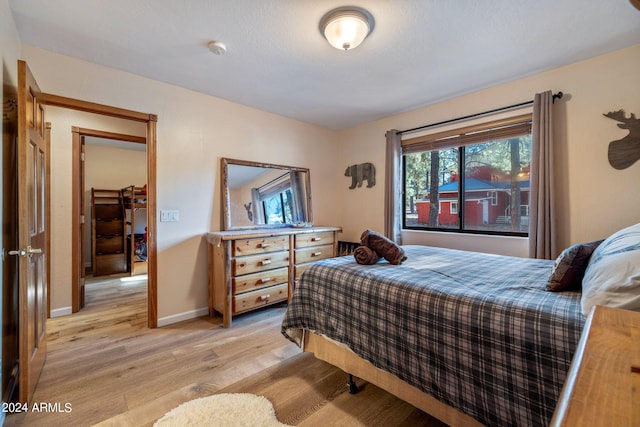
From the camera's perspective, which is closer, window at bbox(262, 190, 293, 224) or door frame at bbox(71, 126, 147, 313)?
door frame at bbox(71, 126, 147, 313)

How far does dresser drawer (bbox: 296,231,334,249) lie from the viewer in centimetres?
331

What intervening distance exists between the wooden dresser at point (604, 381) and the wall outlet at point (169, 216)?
303 centimetres

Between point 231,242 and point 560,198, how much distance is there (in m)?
3.08

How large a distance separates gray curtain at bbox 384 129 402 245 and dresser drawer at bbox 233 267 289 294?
1.44 meters

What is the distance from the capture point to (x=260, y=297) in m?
2.96

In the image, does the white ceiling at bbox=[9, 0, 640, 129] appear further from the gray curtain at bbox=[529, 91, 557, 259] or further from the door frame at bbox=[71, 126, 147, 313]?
the door frame at bbox=[71, 126, 147, 313]

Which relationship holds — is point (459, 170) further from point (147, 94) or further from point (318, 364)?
point (147, 94)

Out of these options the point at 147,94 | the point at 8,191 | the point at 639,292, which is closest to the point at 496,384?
the point at 639,292

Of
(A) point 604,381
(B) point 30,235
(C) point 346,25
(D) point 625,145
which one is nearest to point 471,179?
(D) point 625,145

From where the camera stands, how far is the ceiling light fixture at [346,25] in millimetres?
1721

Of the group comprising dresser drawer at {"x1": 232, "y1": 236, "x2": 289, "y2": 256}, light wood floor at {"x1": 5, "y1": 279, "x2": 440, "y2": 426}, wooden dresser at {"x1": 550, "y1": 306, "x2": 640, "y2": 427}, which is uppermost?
wooden dresser at {"x1": 550, "y1": 306, "x2": 640, "y2": 427}

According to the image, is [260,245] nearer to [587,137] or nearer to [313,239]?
[313,239]

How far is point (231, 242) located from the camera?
271 centimetres

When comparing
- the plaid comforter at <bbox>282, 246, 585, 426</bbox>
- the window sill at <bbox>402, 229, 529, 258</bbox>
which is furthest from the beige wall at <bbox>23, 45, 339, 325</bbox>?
the window sill at <bbox>402, 229, 529, 258</bbox>
